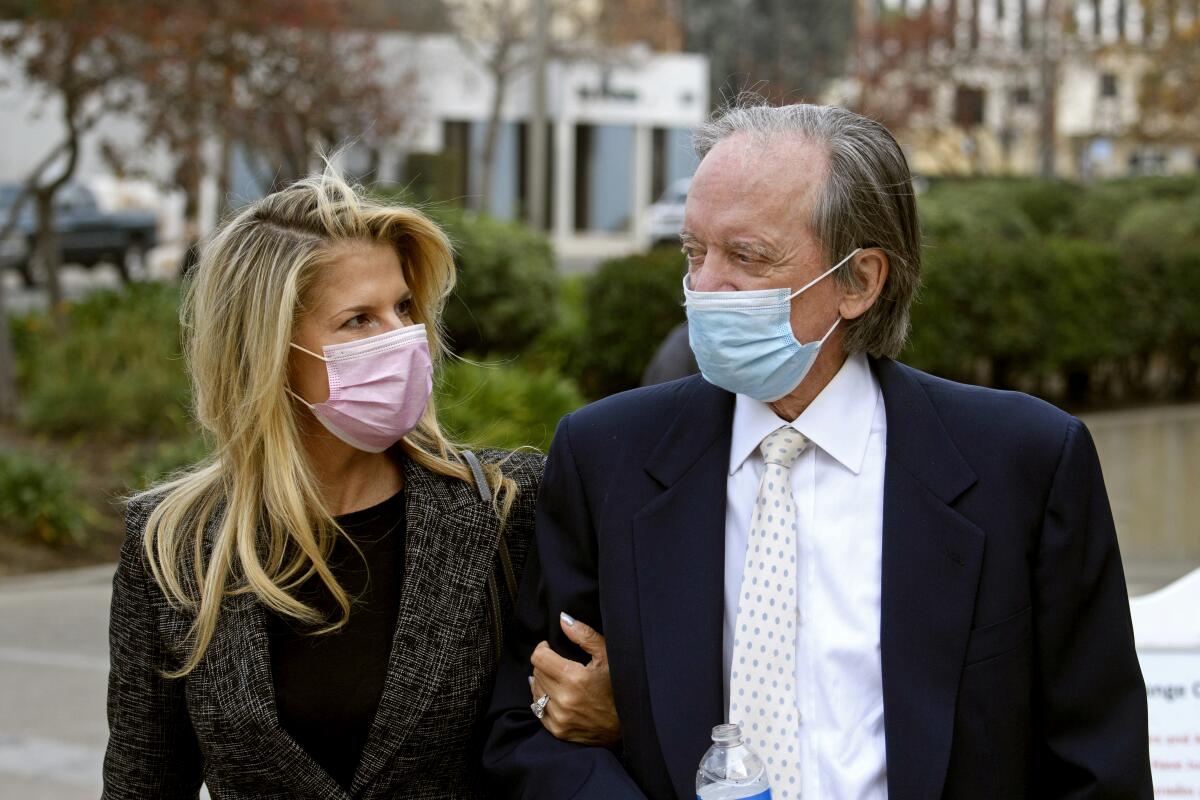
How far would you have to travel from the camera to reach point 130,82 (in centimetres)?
1309

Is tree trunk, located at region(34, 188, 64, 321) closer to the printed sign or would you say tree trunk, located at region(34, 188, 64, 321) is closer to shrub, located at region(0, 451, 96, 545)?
shrub, located at region(0, 451, 96, 545)

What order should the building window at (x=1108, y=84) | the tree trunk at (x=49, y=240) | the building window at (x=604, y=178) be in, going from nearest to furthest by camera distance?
the tree trunk at (x=49, y=240) < the building window at (x=1108, y=84) < the building window at (x=604, y=178)

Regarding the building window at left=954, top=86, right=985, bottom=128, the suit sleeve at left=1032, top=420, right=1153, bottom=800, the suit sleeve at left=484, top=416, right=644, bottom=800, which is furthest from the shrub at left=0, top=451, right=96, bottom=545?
the building window at left=954, top=86, right=985, bottom=128

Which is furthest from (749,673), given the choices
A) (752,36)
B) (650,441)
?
(752,36)

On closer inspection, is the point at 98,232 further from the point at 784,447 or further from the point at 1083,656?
the point at 1083,656

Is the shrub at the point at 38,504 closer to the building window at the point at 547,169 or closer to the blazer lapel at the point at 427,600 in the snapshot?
the blazer lapel at the point at 427,600

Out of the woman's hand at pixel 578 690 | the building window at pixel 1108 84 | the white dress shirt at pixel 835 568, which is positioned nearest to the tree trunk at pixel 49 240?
the woman's hand at pixel 578 690

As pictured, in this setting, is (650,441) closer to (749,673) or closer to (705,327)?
(705,327)

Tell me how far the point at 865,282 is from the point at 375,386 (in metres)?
0.90

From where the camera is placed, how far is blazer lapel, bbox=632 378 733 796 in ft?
7.94

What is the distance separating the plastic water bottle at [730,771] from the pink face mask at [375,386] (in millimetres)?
910

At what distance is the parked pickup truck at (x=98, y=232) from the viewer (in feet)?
100

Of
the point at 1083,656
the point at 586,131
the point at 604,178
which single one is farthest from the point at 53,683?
the point at 604,178

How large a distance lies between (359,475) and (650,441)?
69 centimetres
